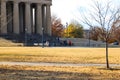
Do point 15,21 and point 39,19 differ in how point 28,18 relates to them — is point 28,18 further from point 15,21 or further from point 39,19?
point 15,21

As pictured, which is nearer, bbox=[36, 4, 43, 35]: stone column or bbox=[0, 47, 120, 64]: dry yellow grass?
bbox=[0, 47, 120, 64]: dry yellow grass

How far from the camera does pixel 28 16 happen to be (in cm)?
13338

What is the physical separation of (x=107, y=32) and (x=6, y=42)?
284ft

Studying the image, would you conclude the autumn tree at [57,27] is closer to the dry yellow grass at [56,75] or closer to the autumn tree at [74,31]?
the autumn tree at [74,31]

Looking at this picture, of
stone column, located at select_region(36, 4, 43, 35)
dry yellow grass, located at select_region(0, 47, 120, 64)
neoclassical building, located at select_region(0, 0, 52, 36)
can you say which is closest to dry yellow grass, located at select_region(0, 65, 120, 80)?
dry yellow grass, located at select_region(0, 47, 120, 64)

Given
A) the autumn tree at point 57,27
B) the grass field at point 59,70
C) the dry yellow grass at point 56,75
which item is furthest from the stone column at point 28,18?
the dry yellow grass at point 56,75

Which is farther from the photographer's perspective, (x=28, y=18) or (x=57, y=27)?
(x=57, y=27)

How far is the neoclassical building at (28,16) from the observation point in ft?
427

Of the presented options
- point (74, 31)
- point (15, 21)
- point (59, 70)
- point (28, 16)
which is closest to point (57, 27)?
point (74, 31)

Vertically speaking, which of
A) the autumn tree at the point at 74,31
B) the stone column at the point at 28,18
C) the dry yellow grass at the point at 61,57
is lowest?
the dry yellow grass at the point at 61,57

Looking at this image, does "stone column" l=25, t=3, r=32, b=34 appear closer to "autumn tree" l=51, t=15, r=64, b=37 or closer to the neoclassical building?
the neoclassical building

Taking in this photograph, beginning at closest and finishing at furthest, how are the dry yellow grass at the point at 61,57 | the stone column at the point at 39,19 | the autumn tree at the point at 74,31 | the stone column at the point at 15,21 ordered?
the dry yellow grass at the point at 61,57
the stone column at the point at 15,21
the stone column at the point at 39,19
the autumn tree at the point at 74,31

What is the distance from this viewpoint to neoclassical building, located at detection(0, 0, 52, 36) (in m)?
130

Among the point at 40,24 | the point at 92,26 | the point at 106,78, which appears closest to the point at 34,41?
the point at 40,24
